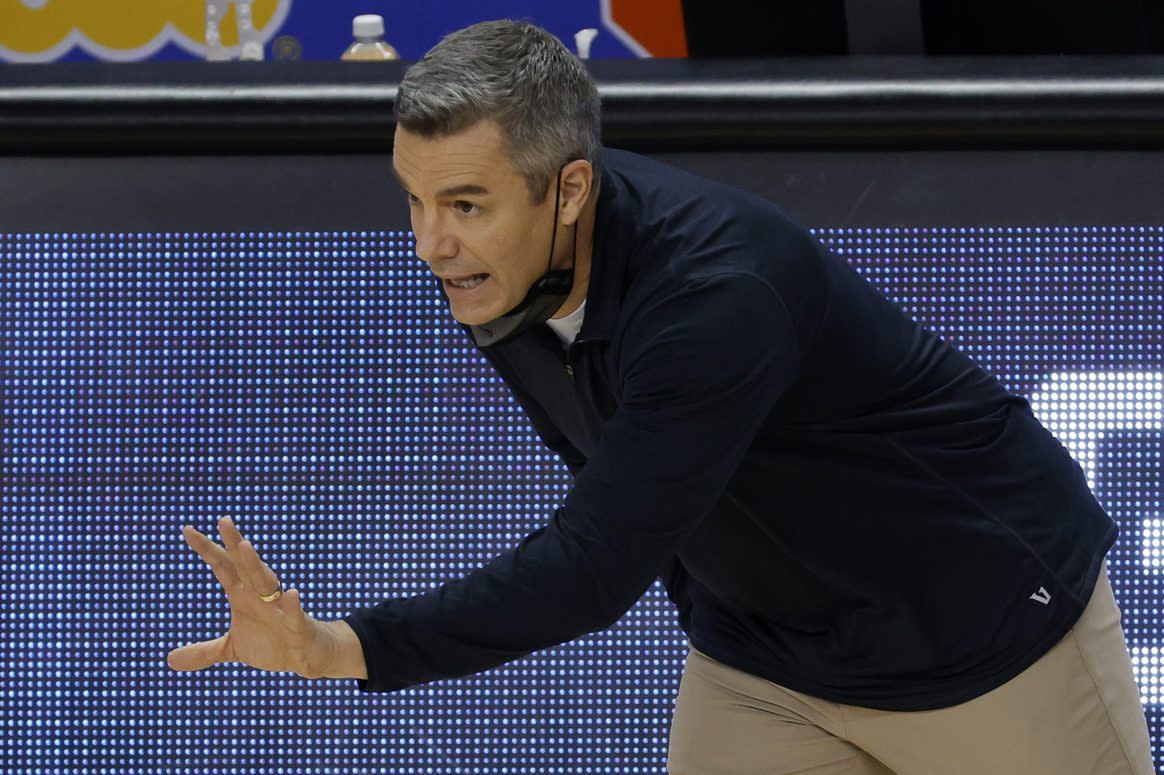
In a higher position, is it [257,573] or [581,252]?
[581,252]

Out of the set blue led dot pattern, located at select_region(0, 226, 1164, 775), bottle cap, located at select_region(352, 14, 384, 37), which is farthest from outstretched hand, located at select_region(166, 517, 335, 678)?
bottle cap, located at select_region(352, 14, 384, 37)

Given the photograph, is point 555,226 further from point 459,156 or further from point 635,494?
point 635,494

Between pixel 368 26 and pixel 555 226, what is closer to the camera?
pixel 555 226

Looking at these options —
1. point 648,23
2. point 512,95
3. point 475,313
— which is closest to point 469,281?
point 475,313

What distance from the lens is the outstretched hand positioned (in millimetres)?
1129

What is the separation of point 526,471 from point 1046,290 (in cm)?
71

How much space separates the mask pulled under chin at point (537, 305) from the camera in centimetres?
126

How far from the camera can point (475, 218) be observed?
1.20m

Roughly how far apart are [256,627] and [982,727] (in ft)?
2.21

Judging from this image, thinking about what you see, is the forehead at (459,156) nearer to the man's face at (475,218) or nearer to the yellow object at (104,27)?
the man's face at (475,218)

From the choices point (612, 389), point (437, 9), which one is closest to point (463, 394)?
point (612, 389)

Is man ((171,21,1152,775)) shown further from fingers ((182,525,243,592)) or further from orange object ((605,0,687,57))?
orange object ((605,0,687,57))

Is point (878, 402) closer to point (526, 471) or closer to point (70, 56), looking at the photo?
point (526, 471)

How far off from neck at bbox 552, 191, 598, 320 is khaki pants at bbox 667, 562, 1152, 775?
458mm
